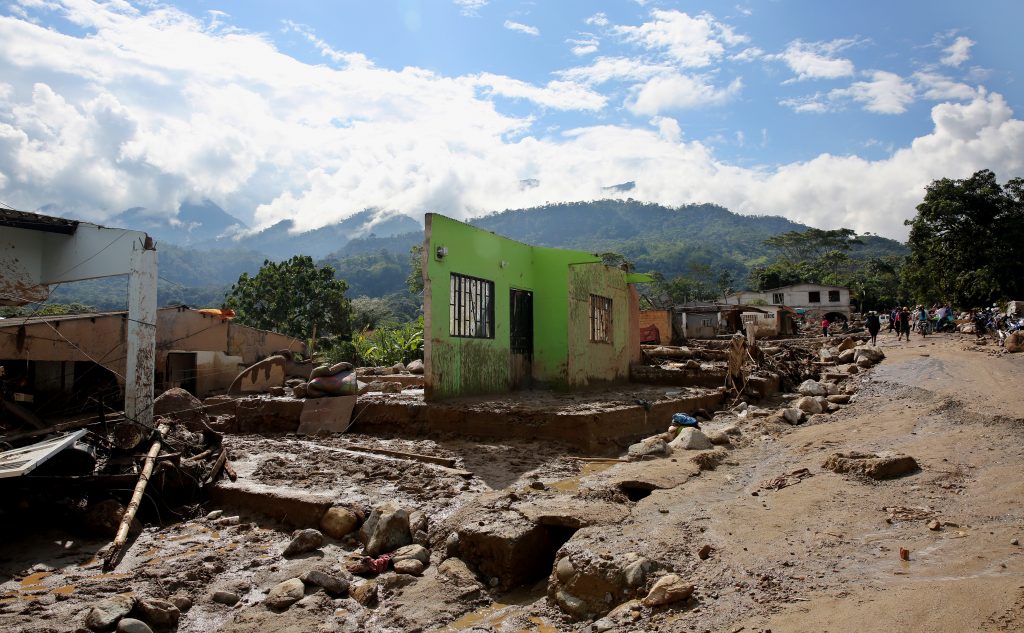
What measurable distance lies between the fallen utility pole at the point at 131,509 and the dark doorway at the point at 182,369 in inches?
307

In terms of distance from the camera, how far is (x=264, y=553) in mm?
5512

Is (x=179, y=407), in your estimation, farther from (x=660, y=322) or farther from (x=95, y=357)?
(x=660, y=322)

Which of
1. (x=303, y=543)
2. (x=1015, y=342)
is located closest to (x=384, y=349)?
(x=303, y=543)

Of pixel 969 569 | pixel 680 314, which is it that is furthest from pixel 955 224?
pixel 969 569

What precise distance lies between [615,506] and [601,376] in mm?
9406

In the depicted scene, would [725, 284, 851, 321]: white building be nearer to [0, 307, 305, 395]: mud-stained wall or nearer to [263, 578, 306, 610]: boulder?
[0, 307, 305, 395]: mud-stained wall

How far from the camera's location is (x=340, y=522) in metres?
5.72

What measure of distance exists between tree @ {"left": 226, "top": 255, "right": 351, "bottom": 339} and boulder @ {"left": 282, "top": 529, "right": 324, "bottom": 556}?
27533mm

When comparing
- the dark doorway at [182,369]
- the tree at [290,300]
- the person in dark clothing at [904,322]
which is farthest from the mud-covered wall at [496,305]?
the tree at [290,300]

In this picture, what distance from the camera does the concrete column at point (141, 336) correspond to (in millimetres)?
8930

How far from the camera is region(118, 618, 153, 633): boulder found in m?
4.00

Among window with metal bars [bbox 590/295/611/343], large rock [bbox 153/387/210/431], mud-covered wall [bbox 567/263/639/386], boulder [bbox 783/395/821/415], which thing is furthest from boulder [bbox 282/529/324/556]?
window with metal bars [bbox 590/295/611/343]

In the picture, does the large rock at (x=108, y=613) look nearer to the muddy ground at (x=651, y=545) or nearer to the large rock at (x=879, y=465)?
the muddy ground at (x=651, y=545)

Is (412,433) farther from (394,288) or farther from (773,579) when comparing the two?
(394,288)
